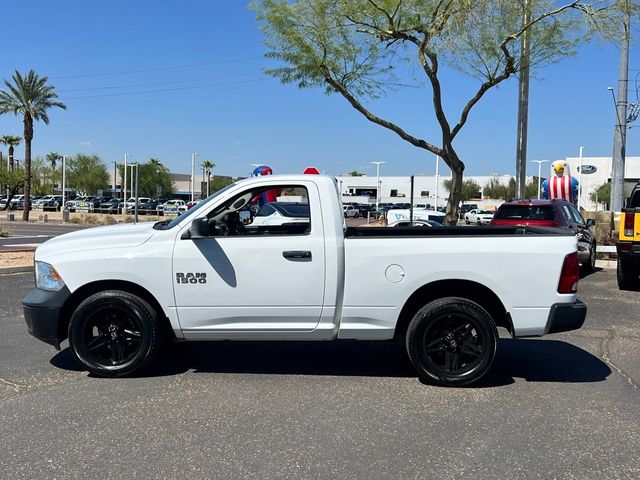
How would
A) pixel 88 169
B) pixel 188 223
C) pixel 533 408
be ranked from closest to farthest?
pixel 533 408
pixel 188 223
pixel 88 169

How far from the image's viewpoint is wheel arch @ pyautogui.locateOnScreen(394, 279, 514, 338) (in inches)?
206

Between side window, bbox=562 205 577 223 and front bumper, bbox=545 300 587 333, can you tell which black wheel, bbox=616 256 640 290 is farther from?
front bumper, bbox=545 300 587 333

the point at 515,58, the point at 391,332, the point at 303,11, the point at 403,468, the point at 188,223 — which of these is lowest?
the point at 403,468

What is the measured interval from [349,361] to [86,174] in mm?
90089

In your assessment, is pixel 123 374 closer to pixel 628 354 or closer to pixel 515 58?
pixel 628 354

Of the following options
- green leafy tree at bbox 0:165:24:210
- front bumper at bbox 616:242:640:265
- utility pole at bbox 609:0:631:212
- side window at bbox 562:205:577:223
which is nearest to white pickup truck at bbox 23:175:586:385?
front bumper at bbox 616:242:640:265

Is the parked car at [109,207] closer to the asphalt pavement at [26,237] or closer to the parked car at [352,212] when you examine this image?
the parked car at [352,212]

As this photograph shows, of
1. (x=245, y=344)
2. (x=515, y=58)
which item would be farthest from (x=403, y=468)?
(x=515, y=58)

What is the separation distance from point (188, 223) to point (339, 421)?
2157mm

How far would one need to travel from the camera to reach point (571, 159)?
73.0 meters

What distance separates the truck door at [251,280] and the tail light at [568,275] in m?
2.07

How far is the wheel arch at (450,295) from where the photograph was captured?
5238 millimetres

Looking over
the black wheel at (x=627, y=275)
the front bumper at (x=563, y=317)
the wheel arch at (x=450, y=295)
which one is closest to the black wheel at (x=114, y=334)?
the wheel arch at (x=450, y=295)

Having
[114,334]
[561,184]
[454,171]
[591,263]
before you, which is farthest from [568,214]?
[114,334]
